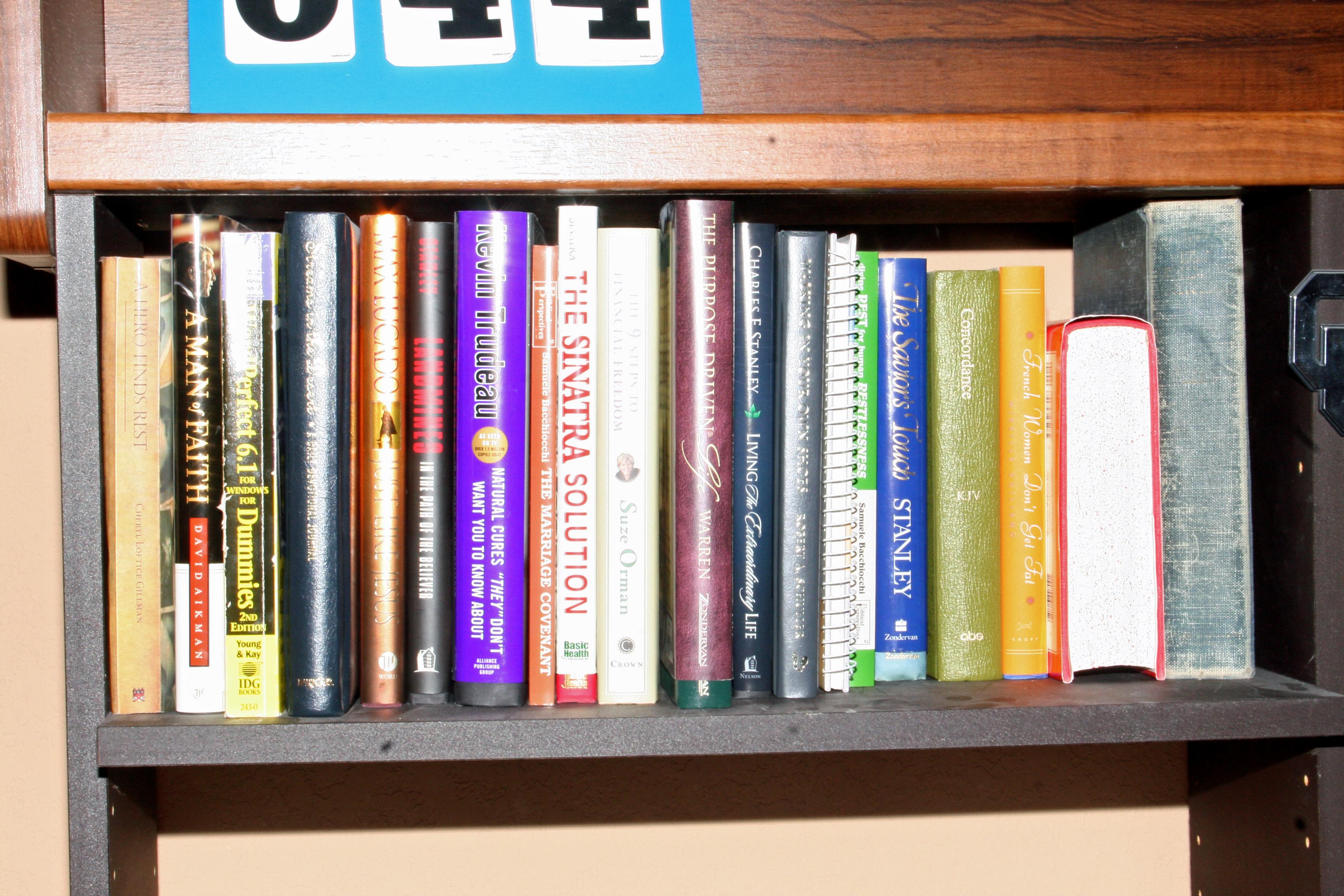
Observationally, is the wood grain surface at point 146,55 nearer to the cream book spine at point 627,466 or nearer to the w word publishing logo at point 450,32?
the w word publishing logo at point 450,32

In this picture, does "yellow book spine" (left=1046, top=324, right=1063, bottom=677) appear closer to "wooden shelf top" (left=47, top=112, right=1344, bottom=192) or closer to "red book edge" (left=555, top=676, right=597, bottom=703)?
"wooden shelf top" (left=47, top=112, right=1344, bottom=192)

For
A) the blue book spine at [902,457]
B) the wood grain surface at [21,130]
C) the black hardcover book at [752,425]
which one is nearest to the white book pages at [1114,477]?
the blue book spine at [902,457]

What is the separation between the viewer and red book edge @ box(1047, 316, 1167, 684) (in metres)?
0.64

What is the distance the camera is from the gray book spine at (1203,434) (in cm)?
64

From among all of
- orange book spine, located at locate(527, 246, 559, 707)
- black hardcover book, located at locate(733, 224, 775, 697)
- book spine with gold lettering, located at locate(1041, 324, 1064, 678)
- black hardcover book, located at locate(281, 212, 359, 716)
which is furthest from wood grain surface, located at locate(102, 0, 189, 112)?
book spine with gold lettering, located at locate(1041, 324, 1064, 678)

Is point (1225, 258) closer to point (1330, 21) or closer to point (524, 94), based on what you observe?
point (1330, 21)

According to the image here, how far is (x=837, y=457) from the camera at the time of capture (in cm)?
62

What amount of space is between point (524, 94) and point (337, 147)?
220mm

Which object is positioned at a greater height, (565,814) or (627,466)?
(627,466)

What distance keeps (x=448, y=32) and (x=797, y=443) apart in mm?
457

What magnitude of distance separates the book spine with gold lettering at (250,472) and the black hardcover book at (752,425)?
308 mm

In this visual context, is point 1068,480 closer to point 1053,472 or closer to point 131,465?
point 1053,472

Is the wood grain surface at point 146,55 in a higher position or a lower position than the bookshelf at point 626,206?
higher

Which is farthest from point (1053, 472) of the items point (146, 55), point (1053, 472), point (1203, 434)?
point (146, 55)
